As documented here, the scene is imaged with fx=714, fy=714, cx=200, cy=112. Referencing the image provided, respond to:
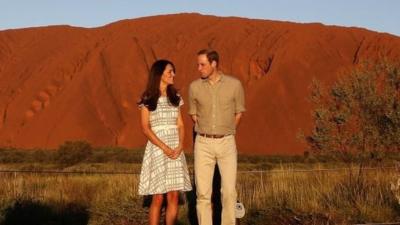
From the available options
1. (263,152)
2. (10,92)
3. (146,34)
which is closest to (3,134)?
(10,92)

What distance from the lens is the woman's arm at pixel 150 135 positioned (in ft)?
25.8

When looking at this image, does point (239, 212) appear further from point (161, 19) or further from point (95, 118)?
point (161, 19)

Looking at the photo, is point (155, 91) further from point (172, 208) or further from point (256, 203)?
point (256, 203)

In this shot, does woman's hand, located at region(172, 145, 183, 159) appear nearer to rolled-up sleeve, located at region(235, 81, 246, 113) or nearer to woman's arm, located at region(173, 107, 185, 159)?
woman's arm, located at region(173, 107, 185, 159)

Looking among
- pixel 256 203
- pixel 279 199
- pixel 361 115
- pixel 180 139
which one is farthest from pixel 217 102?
pixel 361 115

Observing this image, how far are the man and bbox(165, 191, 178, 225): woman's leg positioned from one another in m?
0.26

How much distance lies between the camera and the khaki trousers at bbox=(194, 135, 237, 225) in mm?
7895

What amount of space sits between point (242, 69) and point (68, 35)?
2981 cm

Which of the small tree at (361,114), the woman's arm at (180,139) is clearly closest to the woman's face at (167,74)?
the woman's arm at (180,139)

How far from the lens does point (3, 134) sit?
7269 cm

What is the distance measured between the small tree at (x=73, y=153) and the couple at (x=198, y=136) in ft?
133

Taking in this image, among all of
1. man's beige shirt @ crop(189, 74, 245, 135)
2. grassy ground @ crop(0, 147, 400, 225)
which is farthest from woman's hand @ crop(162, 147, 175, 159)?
grassy ground @ crop(0, 147, 400, 225)

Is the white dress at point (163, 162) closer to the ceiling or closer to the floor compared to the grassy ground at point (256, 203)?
closer to the ceiling

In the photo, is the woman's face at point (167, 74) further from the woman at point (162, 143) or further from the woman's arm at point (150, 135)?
the woman's arm at point (150, 135)
